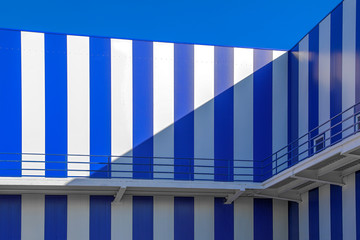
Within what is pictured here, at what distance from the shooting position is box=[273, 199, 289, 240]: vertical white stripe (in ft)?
53.0

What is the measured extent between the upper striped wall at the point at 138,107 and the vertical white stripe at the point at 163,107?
0.03m

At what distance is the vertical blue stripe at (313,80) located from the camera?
1504cm

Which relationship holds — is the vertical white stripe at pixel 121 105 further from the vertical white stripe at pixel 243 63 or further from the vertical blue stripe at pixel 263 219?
the vertical blue stripe at pixel 263 219

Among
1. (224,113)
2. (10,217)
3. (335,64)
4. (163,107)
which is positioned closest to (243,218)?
(224,113)

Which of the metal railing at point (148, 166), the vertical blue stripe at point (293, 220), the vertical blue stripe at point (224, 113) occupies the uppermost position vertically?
the vertical blue stripe at point (224, 113)

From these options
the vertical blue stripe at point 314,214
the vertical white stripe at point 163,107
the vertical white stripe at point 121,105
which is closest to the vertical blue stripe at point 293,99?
the vertical blue stripe at point 314,214

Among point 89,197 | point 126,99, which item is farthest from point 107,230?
point 126,99

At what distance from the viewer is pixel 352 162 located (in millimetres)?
12312

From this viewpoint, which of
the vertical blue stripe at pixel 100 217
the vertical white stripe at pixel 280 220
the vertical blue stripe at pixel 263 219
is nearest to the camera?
the vertical blue stripe at pixel 100 217

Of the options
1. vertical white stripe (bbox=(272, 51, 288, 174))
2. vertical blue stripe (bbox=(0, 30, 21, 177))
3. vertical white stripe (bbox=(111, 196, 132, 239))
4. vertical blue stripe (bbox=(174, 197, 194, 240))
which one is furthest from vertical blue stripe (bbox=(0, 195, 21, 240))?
vertical white stripe (bbox=(272, 51, 288, 174))

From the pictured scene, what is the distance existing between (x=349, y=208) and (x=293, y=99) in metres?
4.72

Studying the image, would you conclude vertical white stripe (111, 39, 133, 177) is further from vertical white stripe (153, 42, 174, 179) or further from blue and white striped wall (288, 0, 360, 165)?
blue and white striped wall (288, 0, 360, 165)

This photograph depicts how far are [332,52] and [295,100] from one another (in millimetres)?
2505

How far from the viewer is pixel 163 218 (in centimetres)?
1555
